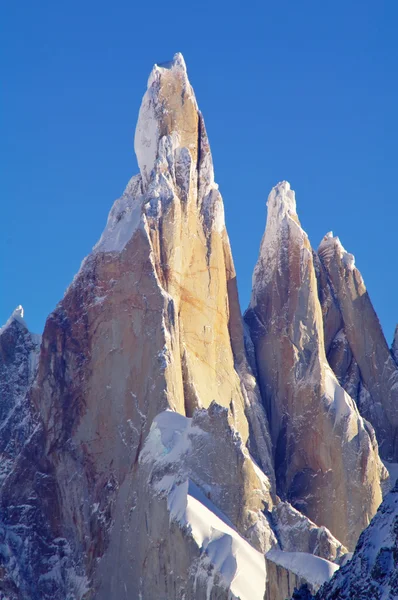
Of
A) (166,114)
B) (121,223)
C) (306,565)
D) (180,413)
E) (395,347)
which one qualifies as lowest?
(306,565)

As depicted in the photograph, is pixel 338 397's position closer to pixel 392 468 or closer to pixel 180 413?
pixel 392 468

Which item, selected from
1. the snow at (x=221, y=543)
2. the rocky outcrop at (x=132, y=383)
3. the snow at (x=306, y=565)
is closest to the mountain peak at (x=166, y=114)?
the rocky outcrop at (x=132, y=383)

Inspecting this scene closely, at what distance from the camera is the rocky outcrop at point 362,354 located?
91.8 meters

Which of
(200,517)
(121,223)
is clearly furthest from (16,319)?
(200,517)

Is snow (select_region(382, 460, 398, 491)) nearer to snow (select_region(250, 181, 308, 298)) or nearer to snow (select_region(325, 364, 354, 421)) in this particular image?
snow (select_region(325, 364, 354, 421))

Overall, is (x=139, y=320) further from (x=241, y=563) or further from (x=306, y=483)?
(x=241, y=563)

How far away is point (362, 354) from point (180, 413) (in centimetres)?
1980

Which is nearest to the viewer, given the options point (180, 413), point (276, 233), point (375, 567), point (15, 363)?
point (375, 567)

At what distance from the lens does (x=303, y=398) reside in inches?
3410

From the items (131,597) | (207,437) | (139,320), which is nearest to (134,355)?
(139,320)

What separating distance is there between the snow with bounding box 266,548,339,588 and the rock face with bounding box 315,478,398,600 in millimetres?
23982

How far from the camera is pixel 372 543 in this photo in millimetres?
36469

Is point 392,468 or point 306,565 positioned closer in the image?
point 306,565

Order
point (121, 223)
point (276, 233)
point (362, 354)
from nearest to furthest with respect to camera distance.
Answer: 1. point (121, 223)
2. point (276, 233)
3. point (362, 354)
